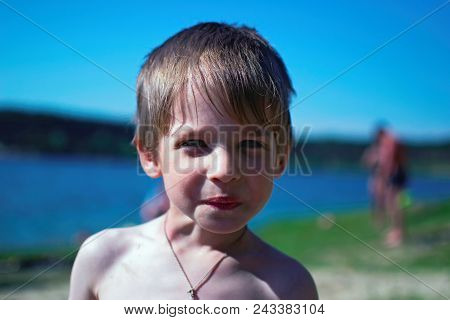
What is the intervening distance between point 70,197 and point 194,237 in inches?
140

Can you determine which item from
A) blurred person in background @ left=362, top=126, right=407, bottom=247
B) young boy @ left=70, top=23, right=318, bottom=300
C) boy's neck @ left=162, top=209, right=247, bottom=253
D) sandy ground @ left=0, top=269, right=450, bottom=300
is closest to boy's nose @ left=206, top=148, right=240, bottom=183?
young boy @ left=70, top=23, right=318, bottom=300

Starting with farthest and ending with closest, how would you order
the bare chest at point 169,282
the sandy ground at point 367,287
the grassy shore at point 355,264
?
1. the grassy shore at point 355,264
2. the sandy ground at point 367,287
3. the bare chest at point 169,282

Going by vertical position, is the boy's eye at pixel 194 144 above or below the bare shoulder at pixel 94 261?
above

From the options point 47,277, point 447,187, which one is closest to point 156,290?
point 47,277

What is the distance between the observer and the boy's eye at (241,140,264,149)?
49.0 inches

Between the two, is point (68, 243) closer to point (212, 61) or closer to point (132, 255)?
point (132, 255)

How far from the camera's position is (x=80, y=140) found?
3.74 meters

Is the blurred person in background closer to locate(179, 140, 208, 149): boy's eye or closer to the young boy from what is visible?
the young boy

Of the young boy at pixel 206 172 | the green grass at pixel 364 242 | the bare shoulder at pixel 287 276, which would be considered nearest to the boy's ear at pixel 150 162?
the young boy at pixel 206 172

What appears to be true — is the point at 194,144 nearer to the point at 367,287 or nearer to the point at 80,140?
the point at 367,287

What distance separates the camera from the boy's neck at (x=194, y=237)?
1.38 meters

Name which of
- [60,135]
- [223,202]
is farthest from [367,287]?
[60,135]

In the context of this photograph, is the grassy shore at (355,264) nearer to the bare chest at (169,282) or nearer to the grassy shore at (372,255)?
the grassy shore at (372,255)

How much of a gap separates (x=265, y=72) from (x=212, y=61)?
0.44ft
